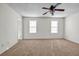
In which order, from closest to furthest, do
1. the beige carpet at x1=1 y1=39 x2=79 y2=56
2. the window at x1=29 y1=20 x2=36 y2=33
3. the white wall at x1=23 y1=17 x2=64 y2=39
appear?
the beige carpet at x1=1 y1=39 x2=79 y2=56
the white wall at x1=23 y1=17 x2=64 y2=39
the window at x1=29 y1=20 x2=36 y2=33

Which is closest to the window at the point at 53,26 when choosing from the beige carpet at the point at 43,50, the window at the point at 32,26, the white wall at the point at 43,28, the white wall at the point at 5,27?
the white wall at the point at 43,28

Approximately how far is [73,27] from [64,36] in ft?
6.10

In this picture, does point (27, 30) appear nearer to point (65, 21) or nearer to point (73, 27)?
point (65, 21)

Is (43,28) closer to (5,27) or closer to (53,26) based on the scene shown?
(53,26)

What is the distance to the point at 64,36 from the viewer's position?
10023 mm

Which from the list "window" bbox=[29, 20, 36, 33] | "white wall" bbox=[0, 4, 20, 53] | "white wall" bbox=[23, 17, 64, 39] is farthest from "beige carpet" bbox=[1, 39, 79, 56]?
"window" bbox=[29, 20, 36, 33]

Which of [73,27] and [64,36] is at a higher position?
[73,27]

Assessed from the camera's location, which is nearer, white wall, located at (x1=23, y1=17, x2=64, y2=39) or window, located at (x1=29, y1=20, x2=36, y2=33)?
white wall, located at (x1=23, y1=17, x2=64, y2=39)

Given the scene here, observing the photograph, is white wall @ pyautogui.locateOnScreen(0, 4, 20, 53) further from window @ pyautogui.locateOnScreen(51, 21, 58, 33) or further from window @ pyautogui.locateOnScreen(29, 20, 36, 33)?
window @ pyautogui.locateOnScreen(51, 21, 58, 33)

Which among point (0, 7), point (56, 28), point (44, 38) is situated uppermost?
point (0, 7)

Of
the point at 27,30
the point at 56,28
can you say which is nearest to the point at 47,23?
the point at 56,28

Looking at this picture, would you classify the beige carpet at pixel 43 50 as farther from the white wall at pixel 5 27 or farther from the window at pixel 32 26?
the window at pixel 32 26

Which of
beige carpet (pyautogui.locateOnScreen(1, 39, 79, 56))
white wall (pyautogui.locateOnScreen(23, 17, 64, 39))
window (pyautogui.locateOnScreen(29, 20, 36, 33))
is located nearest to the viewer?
beige carpet (pyautogui.locateOnScreen(1, 39, 79, 56))

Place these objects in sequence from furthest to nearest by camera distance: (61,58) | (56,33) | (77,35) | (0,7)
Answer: (56,33) → (77,35) → (0,7) → (61,58)
